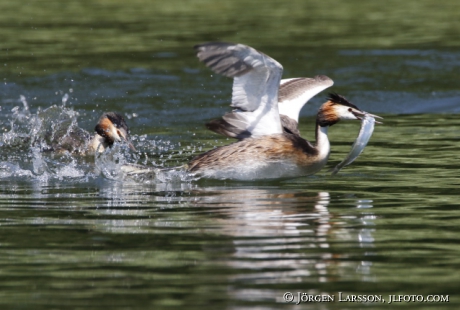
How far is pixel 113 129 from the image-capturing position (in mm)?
11172

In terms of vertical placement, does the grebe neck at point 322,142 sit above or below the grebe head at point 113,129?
above

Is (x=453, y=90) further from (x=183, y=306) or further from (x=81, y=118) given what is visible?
(x=183, y=306)

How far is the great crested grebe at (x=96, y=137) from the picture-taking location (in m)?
11.1

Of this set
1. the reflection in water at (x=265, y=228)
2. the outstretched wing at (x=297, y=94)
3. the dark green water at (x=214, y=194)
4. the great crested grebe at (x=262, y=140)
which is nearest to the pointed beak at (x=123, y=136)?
the dark green water at (x=214, y=194)

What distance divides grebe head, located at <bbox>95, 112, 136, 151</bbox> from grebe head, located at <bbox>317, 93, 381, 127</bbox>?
95.1 inches

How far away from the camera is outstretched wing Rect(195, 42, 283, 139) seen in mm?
8422

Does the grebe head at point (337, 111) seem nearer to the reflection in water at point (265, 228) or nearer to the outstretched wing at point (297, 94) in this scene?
the outstretched wing at point (297, 94)

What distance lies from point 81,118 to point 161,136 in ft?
7.15

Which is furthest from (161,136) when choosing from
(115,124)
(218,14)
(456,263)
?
(218,14)

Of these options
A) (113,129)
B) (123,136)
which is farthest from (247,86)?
(113,129)

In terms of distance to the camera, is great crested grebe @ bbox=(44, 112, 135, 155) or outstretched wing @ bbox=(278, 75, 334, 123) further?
great crested grebe @ bbox=(44, 112, 135, 155)

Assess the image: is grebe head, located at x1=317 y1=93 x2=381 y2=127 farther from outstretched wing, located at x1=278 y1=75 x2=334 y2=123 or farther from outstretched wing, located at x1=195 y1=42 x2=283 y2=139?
outstretched wing, located at x1=278 y1=75 x2=334 y2=123

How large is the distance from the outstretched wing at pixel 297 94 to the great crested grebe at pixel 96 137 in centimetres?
182

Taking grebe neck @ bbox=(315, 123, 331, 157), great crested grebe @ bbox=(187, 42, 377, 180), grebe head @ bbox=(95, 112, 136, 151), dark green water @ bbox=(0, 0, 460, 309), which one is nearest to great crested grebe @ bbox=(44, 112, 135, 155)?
grebe head @ bbox=(95, 112, 136, 151)
